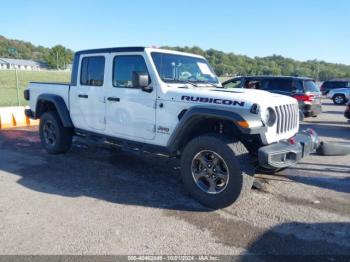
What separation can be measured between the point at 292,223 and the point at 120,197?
2.24 meters

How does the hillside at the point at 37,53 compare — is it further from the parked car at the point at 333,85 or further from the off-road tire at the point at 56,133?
the off-road tire at the point at 56,133

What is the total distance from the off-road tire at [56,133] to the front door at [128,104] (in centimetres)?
156

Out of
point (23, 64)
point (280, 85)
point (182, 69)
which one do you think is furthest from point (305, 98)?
point (23, 64)

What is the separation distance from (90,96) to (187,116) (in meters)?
2.33

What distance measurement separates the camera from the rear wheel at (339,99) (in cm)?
2311

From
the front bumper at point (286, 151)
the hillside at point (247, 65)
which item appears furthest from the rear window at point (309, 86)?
the front bumper at point (286, 151)

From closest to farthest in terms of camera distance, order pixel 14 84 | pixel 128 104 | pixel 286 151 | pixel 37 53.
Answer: pixel 286 151 < pixel 128 104 < pixel 14 84 < pixel 37 53

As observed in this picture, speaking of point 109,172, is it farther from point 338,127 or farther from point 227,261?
point 338,127

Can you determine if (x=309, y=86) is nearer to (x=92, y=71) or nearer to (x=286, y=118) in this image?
(x=286, y=118)

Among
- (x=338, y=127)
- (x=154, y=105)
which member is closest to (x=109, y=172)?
(x=154, y=105)

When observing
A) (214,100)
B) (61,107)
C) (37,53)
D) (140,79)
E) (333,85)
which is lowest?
(333,85)

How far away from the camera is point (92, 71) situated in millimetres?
5918

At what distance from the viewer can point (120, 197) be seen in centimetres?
459

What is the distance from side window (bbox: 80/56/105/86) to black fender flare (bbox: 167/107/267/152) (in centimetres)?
191
